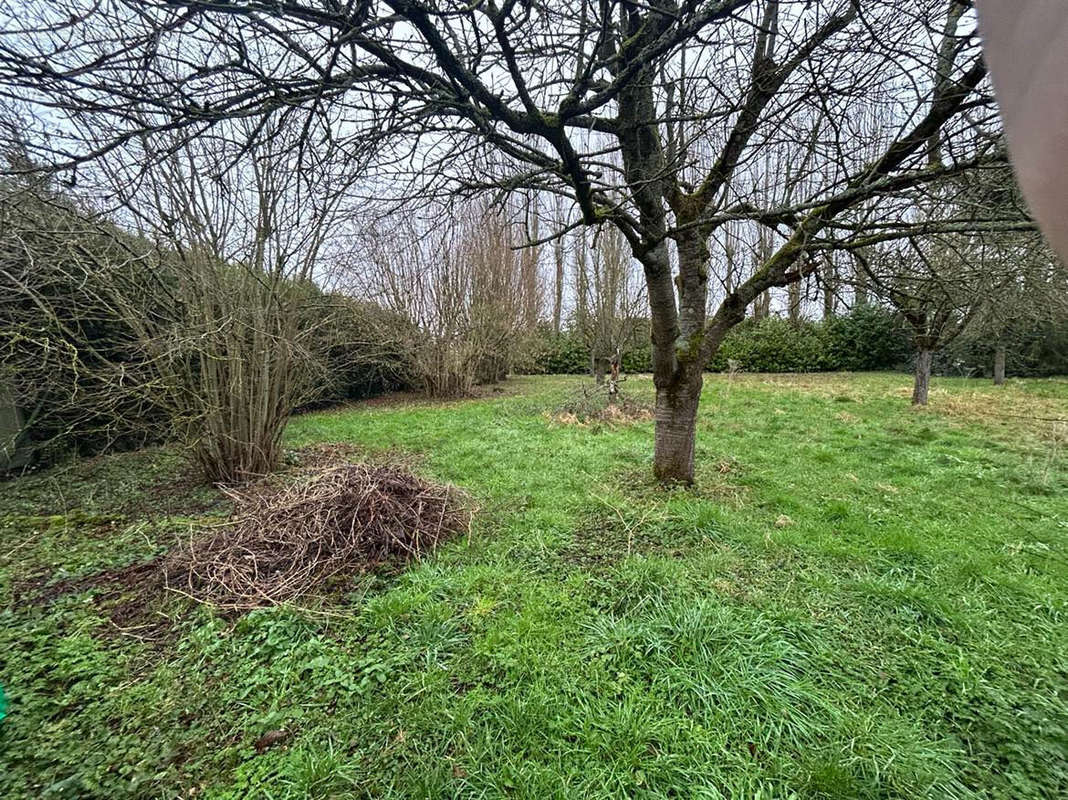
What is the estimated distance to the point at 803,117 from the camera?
4027mm

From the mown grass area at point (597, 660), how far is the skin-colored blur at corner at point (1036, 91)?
1.95 m

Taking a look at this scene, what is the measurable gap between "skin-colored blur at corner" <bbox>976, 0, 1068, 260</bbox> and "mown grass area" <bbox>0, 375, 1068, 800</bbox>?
195 cm

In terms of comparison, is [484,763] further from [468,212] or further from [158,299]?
[468,212]

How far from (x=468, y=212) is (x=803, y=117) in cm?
810

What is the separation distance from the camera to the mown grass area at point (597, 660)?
1662mm

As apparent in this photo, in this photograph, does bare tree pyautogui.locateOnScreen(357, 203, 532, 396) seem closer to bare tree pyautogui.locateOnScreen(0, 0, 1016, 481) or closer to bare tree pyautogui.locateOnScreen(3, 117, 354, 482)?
bare tree pyautogui.locateOnScreen(3, 117, 354, 482)

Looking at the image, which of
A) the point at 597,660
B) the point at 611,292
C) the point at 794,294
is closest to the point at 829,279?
the point at 794,294

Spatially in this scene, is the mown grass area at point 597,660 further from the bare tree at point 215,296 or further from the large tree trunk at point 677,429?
the bare tree at point 215,296

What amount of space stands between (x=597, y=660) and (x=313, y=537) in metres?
2.09

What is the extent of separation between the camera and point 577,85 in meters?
2.04

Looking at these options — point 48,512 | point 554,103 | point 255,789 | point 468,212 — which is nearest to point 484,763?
point 255,789

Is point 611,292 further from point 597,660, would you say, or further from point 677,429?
point 597,660

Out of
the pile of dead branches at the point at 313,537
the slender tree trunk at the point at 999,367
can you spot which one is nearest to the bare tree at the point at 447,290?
the pile of dead branches at the point at 313,537

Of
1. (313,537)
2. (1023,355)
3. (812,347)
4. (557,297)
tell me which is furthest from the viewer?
(557,297)
